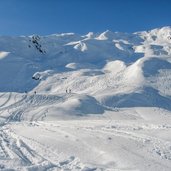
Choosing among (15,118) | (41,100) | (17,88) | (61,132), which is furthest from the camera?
(17,88)

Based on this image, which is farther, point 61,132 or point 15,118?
point 15,118

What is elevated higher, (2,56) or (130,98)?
(2,56)

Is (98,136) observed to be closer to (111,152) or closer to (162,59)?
(111,152)

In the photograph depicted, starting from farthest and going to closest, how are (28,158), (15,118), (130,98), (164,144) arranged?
(130,98), (15,118), (164,144), (28,158)

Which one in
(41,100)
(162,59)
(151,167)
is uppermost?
(162,59)

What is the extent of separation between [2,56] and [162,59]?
8660 cm

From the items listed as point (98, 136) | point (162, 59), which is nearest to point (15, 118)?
point (98, 136)

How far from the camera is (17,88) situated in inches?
5920

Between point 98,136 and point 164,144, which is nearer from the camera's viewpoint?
point 164,144

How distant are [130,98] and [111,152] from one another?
190 feet

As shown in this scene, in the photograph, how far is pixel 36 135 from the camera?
27.0 metres

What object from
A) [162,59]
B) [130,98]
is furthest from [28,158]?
[162,59]

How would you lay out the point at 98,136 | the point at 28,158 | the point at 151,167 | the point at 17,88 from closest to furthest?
the point at 151,167, the point at 28,158, the point at 98,136, the point at 17,88

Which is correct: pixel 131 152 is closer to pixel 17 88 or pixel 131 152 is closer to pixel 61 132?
pixel 61 132
